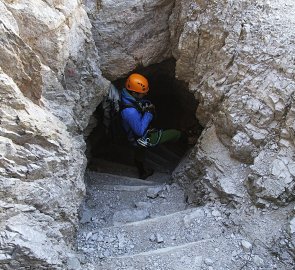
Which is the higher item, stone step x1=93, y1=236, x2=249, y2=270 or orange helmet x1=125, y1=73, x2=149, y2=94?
orange helmet x1=125, y1=73, x2=149, y2=94

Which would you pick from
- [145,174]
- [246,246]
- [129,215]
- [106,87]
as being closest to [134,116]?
[106,87]

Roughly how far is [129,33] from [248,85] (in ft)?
6.95

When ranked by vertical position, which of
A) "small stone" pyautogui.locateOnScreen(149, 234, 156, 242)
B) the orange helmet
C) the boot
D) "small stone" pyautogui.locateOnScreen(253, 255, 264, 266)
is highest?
the orange helmet

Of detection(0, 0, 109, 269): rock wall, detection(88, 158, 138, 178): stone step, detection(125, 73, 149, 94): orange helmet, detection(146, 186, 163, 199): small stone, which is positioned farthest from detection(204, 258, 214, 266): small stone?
detection(125, 73, 149, 94): orange helmet

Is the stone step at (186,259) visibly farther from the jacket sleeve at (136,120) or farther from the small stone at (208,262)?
the jacket sleeve at (136,120)

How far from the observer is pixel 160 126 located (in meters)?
8.16

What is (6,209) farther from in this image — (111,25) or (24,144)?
(111,25)

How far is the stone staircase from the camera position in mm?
3729

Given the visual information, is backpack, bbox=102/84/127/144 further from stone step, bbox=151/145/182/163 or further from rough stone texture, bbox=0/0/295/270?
stone step, bbox=151/145/182/163

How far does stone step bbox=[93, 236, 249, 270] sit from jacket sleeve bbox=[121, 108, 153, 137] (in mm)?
2589

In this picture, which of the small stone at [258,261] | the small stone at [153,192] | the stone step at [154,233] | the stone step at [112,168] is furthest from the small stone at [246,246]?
the stone step at [112,168]

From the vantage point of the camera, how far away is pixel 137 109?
20.3 feet

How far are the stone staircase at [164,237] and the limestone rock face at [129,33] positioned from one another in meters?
2.15

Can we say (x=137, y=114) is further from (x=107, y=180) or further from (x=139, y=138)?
(x=107, y=180)
